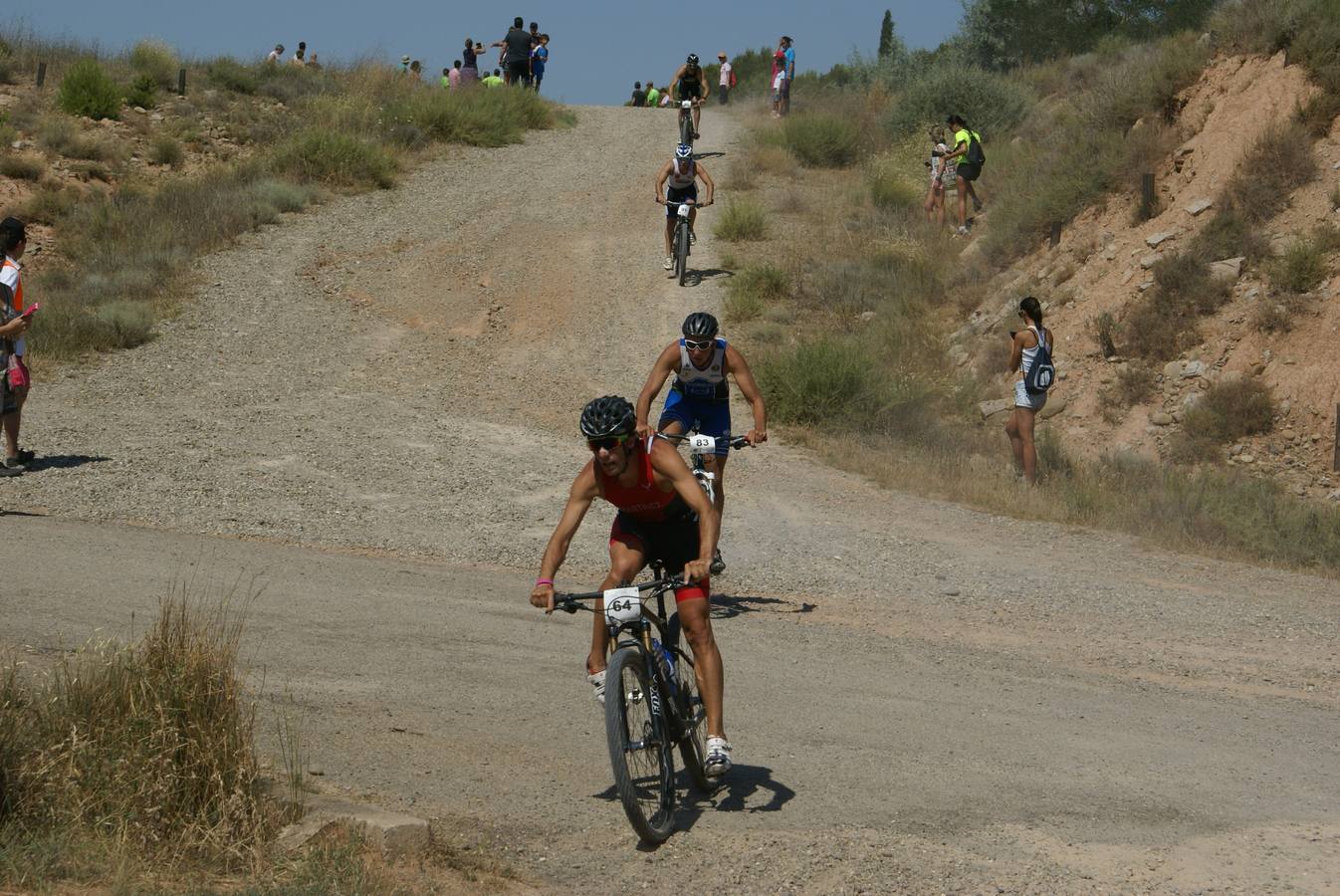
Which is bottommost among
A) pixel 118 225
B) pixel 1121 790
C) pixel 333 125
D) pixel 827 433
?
pixel 1121 790

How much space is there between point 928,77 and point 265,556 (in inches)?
1021

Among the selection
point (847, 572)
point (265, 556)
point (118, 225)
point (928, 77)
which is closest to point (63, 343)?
point (118, 225)

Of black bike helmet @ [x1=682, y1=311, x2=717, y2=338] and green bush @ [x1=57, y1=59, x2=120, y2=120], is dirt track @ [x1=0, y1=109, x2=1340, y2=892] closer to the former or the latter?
black bike helmet @ [x1=682, y1=311, x2=717, y2=338]

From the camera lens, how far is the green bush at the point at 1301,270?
1720cm

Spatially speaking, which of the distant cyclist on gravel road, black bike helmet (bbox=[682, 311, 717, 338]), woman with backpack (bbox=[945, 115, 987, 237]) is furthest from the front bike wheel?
woman with backpack (bbox=[945, 115, 987, 237])

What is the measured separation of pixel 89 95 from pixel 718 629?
27101 mm

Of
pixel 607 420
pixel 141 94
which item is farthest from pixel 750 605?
pixel 141 94

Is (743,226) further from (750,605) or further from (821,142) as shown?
(750,605)

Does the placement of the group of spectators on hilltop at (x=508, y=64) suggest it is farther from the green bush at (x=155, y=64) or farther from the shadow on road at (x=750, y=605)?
the shadow on road at (x=750, y=605)

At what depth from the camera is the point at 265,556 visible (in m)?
10.8

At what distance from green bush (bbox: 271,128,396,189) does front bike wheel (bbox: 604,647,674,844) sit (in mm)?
23297

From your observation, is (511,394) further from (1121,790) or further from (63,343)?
(1121,790)

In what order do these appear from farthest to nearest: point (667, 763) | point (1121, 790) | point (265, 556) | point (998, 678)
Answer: point (265, 556)
point (998, 678)
point (1121, 790)
point (667, 763)

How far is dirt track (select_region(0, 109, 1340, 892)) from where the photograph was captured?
5.92m
